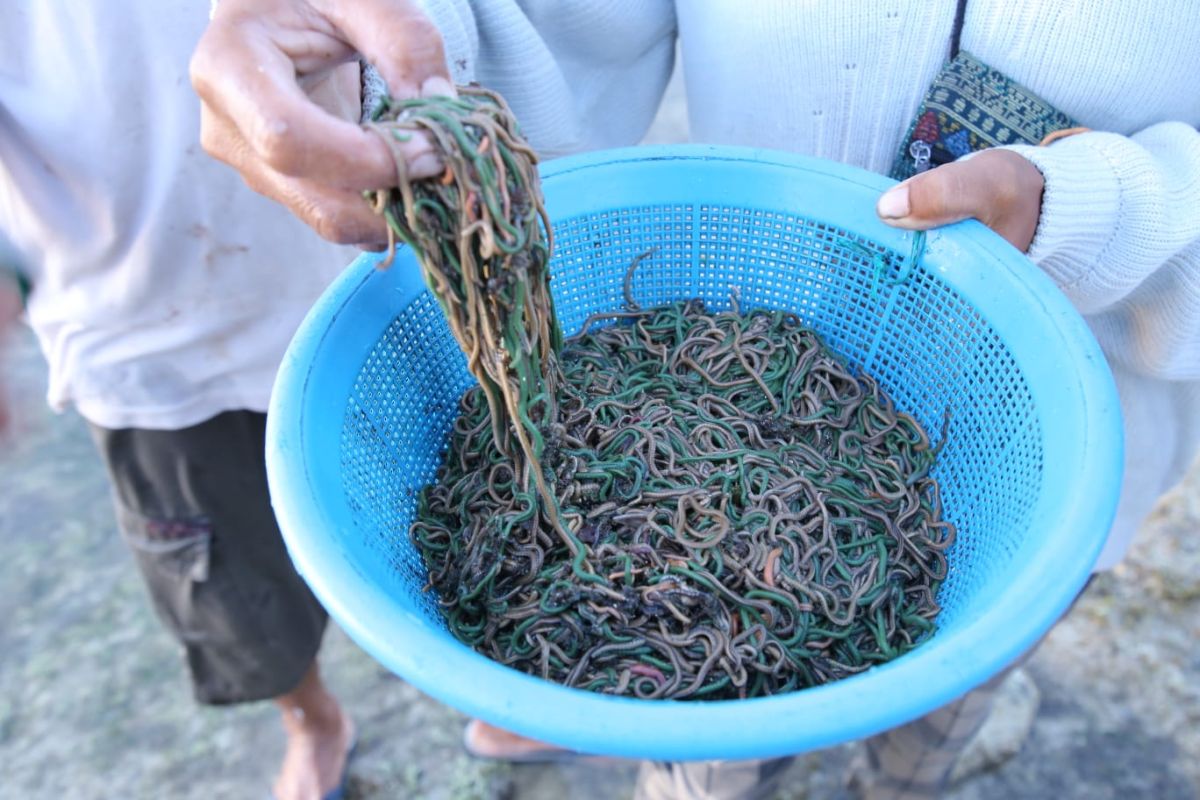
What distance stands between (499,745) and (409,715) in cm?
39

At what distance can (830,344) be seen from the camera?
2156mm

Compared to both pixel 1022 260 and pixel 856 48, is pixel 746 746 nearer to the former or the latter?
pixel 1022 260

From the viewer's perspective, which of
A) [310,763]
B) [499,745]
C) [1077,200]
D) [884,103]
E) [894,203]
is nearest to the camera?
[1077,200]

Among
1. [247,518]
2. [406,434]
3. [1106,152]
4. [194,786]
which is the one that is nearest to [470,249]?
[406,434]

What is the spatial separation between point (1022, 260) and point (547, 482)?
104 centimetres

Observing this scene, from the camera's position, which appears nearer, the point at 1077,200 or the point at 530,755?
the point at 1077,200

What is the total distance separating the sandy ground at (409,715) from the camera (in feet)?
9.67

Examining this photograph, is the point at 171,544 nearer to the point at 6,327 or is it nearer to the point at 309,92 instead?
the point at 309,92

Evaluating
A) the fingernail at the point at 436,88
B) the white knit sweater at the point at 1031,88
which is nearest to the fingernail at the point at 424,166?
the fingernail at the point at 436,88

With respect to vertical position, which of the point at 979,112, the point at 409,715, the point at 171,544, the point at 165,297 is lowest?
the point at 409,715

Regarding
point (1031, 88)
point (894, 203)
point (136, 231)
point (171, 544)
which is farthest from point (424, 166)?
point (171, 544)

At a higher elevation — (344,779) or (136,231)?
(136,231)

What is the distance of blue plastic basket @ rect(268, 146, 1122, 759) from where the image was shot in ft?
3.90

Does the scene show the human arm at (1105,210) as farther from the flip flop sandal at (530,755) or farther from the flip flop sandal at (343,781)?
the flip flop sandal at (343,781)
